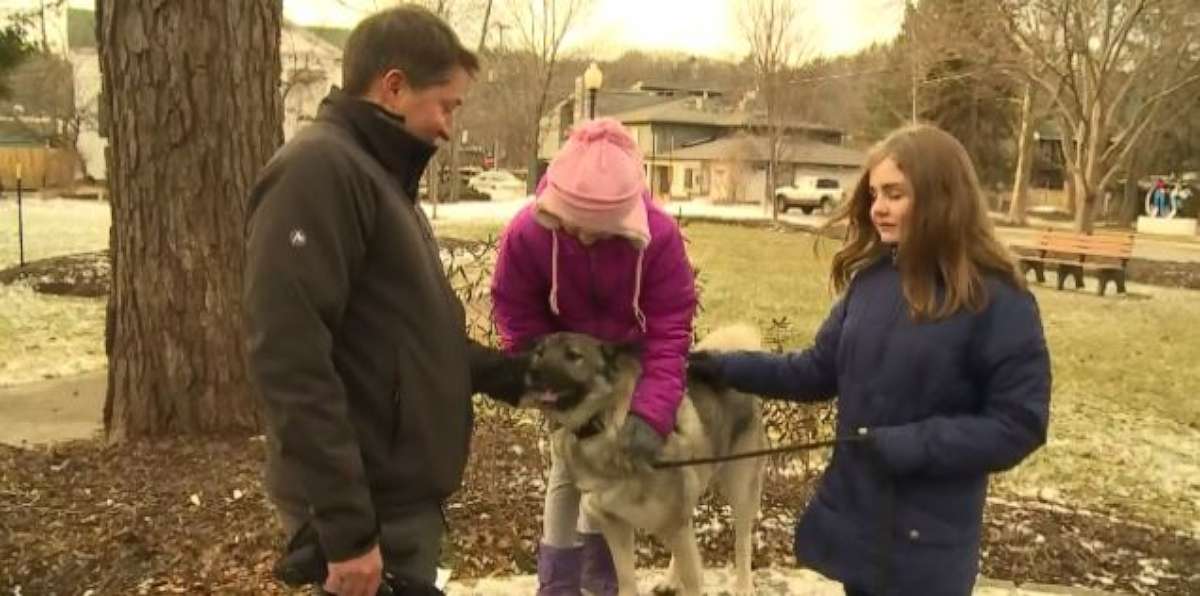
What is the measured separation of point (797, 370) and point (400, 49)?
1606 mm

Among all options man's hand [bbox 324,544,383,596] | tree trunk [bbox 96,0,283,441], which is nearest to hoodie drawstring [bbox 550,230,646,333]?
man's hand [bbox 324,544,383,596]

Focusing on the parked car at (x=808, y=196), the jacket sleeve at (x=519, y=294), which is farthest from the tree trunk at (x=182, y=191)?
the parked car at (x=808, y=196)

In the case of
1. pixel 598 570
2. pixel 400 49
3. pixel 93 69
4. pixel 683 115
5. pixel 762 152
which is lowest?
pixel 598 570

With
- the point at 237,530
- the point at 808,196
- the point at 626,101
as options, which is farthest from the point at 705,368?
the point at 626,101

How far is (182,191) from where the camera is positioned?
576cm

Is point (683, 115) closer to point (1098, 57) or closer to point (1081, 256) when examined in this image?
point (1098, 57)

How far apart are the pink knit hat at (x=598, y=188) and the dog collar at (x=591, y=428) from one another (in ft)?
1.95

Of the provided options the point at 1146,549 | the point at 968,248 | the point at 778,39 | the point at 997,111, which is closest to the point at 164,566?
the point at 968,248

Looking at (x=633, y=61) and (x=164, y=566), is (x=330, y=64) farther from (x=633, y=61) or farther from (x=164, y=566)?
(x=164, y=566)

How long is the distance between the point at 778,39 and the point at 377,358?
39.6 m

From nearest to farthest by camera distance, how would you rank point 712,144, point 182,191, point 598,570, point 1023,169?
1. point 598,570
2. point 182,191
3. point 1023,169
4. point 712,144

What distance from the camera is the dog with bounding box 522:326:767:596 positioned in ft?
11.0

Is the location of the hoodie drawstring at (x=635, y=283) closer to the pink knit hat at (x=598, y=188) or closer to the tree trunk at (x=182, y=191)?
the pink knit hat at (x=598, y=188)

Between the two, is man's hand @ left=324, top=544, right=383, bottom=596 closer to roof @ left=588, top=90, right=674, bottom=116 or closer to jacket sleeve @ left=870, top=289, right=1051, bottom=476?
jacket sleeve @ left=870, top=289, right=1051, bottom=476
